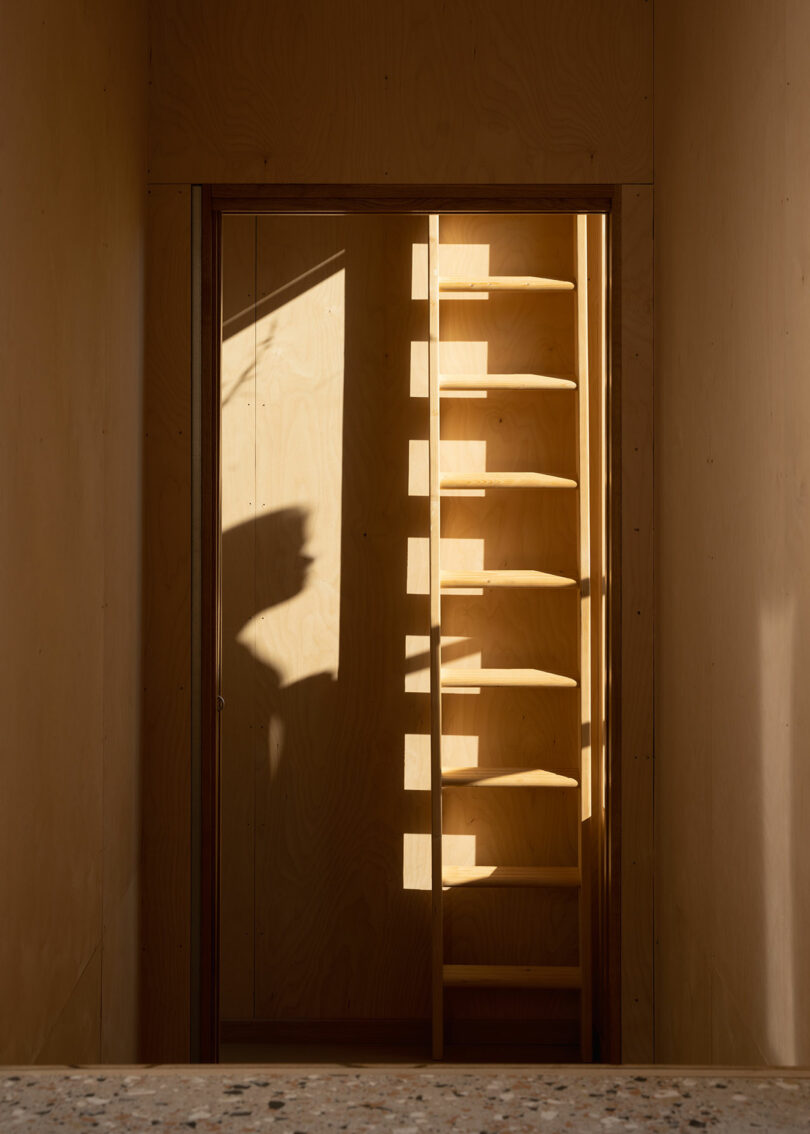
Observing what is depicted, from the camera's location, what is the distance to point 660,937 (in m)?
2.48

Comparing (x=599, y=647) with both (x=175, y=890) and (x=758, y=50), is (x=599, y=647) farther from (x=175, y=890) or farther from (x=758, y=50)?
(x=758, y=50)

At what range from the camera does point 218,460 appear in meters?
2.57

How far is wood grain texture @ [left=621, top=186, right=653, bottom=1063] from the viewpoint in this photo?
2.54 m

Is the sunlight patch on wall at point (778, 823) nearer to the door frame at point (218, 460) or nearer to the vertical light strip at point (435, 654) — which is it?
the door frame at point (218, 460)

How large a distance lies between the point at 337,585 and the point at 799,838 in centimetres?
203

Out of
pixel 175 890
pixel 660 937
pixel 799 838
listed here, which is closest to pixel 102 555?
pixel 175 890

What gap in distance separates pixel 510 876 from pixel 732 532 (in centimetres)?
160

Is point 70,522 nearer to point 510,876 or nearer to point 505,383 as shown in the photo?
point 505,383

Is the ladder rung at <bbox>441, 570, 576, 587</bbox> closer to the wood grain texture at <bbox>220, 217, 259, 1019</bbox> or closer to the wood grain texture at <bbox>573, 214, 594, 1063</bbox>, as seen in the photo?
the wood grain texture at <bbox>573, 214, 594, 1063</bbox>

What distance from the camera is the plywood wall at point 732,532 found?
1.56 m

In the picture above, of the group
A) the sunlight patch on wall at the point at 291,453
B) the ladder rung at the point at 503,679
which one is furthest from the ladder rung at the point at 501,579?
the sunlight patch on wall at the point at 291,453

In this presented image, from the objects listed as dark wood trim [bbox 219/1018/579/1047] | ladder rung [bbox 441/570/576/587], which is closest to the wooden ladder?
ladder rung [bbox 441/570/576/587]

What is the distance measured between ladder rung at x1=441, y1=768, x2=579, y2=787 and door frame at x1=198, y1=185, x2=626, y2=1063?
1.54 ft

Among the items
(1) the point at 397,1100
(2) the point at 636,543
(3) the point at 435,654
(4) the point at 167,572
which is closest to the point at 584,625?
(3) the point at 435,654
